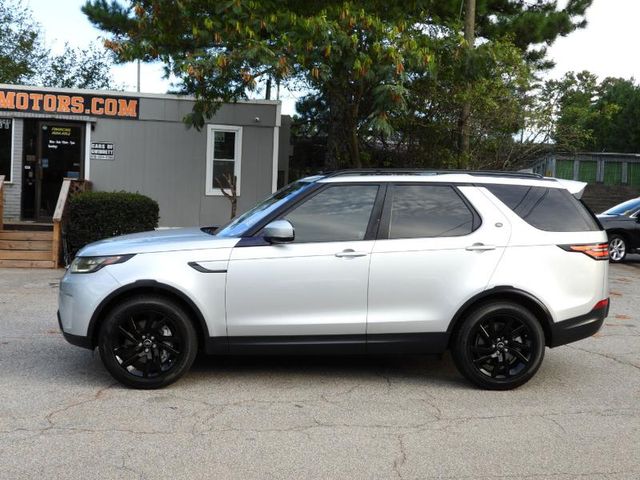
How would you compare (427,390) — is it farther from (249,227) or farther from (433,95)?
(433,95)

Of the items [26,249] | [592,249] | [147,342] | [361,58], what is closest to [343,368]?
[147,342]

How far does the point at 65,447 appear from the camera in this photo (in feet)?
13.4

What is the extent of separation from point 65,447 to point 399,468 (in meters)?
2.04

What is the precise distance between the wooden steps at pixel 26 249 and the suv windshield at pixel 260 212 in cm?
808

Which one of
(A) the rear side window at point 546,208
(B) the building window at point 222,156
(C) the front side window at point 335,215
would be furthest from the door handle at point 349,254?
(B) the building window at point 222,156

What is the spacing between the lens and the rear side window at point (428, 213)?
5.43 m

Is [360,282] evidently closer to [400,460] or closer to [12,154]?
[400,460]

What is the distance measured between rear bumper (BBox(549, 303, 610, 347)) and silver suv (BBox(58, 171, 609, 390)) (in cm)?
1

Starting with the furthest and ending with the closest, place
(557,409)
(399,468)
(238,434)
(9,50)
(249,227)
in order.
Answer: (9,50) < (249,227) < (557,409) < (238,434) < (399,468)

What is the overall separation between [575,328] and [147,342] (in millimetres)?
3487

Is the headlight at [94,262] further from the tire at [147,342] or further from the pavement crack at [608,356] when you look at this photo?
the pavement crack at [608,356]

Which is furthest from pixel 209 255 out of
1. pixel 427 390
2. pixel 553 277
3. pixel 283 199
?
pixel 553 277

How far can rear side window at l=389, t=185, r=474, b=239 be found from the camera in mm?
5434

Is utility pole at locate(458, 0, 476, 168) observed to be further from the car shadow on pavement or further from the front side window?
the front side window
